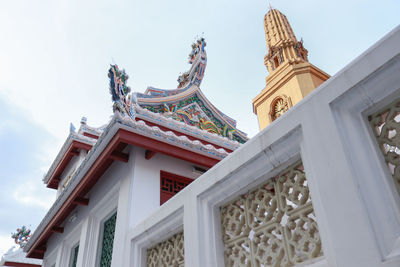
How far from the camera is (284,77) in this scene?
73.2 ft

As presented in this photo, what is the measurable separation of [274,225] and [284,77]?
2085cm

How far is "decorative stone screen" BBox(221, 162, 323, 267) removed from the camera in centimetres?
229

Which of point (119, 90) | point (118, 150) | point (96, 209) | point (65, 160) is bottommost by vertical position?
point (96, 209)

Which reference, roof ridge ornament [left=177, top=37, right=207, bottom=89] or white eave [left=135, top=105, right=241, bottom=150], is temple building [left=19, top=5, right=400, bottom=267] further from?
roof ridge ornament [left=177, top=37, right=207, bottom=89]

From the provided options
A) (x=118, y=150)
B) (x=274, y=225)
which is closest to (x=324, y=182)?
(x=274, y=225)

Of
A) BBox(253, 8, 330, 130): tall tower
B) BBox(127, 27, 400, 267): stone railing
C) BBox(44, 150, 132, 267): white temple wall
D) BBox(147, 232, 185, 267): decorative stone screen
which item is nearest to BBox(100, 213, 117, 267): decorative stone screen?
BBox(44, 150, 132, 267): white temple wall

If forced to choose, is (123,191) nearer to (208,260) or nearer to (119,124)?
(119,124)

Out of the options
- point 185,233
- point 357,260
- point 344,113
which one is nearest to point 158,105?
point 185,233

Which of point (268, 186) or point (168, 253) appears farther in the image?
point (168, 253)

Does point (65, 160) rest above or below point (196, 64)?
below

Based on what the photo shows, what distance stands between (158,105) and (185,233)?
13.9 feet

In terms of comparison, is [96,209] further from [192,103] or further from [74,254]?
[192,103]

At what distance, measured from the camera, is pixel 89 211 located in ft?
21.4

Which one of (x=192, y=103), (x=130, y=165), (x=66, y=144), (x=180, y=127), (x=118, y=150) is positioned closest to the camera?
(x=130, y=165)
